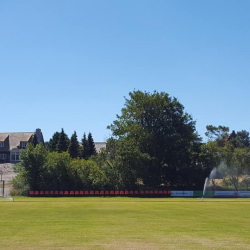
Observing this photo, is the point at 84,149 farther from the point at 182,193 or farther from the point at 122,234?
the point at 122,234

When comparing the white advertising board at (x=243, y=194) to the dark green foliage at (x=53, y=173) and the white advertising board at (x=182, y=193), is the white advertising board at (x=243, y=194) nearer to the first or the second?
the white advertising board at (x=182, y=193)

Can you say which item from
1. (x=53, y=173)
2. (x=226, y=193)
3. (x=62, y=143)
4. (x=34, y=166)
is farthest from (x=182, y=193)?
(x=62, y=143)

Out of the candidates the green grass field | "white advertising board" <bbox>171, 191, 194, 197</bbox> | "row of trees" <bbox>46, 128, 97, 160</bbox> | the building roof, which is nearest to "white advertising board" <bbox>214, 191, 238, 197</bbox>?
"white advertising board" <bbox>171, 191, 194, 197</bbox>

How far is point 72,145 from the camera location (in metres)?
111

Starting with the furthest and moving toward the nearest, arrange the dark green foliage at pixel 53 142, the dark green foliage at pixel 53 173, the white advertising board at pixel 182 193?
the dark green foliage at pixel 53 142, the white advertising board at pixel 182 193, the dark green foliage at pixel 53 173

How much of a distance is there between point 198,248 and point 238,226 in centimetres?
828

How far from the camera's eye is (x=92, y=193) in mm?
74812

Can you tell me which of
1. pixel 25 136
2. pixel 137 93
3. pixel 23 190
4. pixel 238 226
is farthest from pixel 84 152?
pixel 238 226

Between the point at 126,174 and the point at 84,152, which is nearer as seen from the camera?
the point at 126,174

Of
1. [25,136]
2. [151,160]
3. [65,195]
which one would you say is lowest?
[65,195]

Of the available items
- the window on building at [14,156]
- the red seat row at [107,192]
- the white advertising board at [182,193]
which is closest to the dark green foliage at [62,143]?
the window on building at [14,156]

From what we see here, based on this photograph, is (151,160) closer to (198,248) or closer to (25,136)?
(25,136)

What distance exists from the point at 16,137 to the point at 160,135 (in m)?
52.5

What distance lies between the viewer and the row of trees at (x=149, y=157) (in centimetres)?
7594
